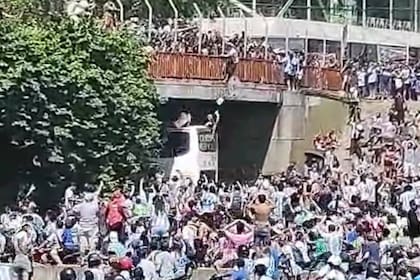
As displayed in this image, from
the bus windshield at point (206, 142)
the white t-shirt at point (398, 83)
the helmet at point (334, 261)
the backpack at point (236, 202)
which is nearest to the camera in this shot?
the helmet at point (334, 261)

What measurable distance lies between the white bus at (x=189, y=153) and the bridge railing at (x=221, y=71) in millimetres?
1223

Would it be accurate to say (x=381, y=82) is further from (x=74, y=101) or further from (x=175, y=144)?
(x=74, y=101)

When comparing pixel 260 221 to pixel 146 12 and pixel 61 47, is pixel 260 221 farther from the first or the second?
pixel 146 12

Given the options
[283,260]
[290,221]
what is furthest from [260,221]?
[283,260]

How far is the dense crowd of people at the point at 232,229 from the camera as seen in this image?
73.8 ft

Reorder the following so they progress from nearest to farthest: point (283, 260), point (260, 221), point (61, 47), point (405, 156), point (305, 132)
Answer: point (283, 260) → point (260, 221) → point (61, 47) → point (405, 156) → point (305, 132)

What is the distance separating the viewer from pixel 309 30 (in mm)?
42969

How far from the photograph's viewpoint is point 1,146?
31328mm

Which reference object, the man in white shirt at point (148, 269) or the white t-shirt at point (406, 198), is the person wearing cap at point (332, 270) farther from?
the white t-shirt at point (406, 198)

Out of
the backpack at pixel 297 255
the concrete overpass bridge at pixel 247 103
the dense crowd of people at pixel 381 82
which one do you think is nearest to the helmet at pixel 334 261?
the backpack at pixel 297 255

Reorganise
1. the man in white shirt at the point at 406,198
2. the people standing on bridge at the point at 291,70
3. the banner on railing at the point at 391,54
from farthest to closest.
→ 1. the banner on railing at the point at 391,54
2. the people standing on bridge at the point at 291,70
3. the man in white shirt at the point at 406,198

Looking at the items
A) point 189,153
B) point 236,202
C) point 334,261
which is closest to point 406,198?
point 236,202

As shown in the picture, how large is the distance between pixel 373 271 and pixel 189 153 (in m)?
14.2

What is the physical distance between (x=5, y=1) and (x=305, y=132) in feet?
27.2
